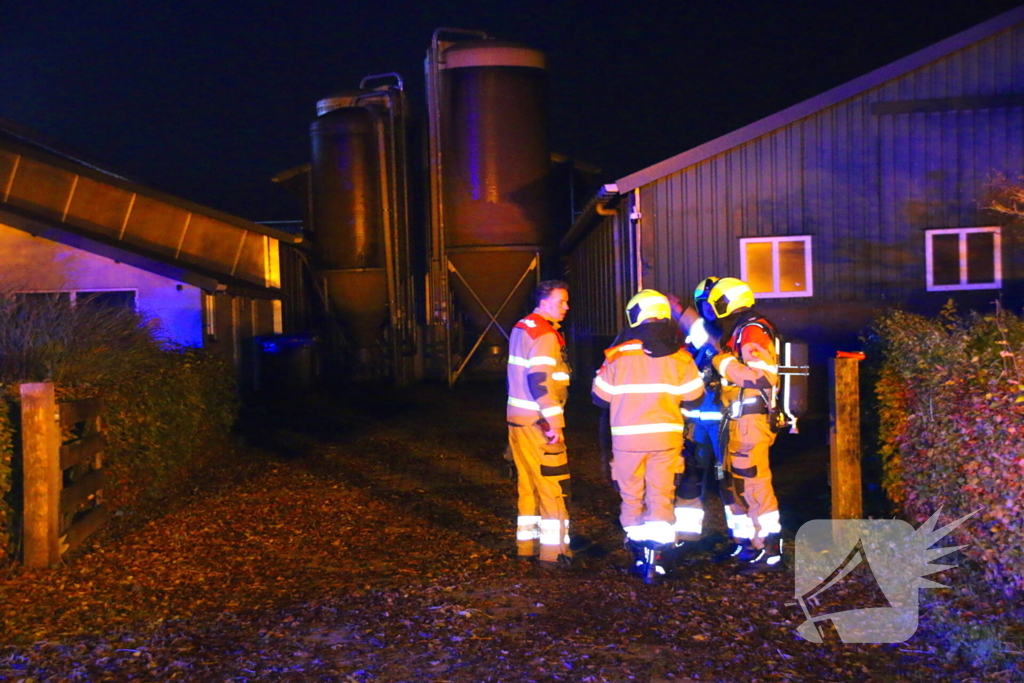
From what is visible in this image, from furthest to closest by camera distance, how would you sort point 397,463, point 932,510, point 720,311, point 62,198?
1. point 62,198
2. point 397,463
3. point 720,311
4. point 932,510

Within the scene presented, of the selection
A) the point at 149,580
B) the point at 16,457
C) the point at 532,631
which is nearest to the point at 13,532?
the point at 16,457

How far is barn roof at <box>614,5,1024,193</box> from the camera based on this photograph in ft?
44.2

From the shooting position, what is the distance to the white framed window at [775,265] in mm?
13883

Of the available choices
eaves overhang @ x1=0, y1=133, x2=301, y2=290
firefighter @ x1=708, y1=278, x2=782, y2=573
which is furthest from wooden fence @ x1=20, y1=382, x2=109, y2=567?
eaves overhang @ x1=0, y1=133, x2=301, y2=290

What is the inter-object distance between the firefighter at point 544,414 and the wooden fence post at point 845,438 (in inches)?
71.3

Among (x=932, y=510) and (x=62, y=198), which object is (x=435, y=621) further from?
(x=62, y=198)

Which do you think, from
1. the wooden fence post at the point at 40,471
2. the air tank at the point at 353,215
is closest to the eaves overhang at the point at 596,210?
the air tank at the point at 353,215

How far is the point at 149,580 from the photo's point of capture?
626 cm

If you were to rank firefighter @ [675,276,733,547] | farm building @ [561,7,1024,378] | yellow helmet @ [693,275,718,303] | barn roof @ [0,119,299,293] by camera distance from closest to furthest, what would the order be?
firefighter @ [675,276,733,547] → yellow helmet @ [693,275,718,303] → farm building @ [561,7,1024,378] → barn roof @ [0,119,299,293]

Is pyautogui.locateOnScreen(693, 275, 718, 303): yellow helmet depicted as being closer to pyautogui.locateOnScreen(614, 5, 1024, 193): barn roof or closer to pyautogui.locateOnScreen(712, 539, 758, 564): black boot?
pyautogui.locateOnScreen(712, 539, 758, 564): black boot

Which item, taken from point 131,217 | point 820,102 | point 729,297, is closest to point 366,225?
point 131,217

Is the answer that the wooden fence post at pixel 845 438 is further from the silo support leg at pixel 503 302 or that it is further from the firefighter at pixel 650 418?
the silo support leg at pixel 503 302

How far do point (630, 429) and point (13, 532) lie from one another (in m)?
4.20

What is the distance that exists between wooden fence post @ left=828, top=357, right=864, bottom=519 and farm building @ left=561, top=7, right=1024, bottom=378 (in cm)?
772
